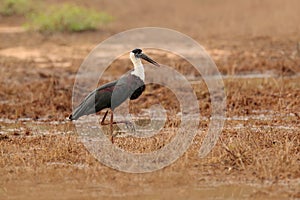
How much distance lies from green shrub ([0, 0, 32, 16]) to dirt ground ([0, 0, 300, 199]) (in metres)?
0.50

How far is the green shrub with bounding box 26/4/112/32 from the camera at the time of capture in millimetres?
20422

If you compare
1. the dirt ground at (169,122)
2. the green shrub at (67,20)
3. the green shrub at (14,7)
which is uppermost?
the green shrub at (14,7)

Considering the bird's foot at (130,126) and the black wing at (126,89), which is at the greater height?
the black wing at (126,89)

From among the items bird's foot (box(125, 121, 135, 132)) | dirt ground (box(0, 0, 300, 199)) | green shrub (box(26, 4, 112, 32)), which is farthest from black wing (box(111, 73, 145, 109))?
green shrub (box(26, 4, 112, 32))

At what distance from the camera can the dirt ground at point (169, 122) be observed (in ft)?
23.9

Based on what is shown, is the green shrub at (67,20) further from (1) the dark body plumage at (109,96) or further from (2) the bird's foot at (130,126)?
(1) the dark body plumage at (109,96)

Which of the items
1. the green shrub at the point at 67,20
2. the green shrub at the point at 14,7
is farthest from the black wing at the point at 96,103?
the green shrub at the point at 14,7

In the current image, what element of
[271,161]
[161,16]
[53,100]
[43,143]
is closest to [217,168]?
[271,161]

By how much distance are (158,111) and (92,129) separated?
5.16ft

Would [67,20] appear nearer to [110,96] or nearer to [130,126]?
[130,126]

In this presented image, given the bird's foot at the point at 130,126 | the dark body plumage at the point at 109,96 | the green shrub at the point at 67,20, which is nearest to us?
the dark body plumage at the point at 109,96

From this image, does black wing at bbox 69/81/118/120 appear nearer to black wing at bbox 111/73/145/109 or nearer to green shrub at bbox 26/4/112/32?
black wing at bbox 111/73/145/109

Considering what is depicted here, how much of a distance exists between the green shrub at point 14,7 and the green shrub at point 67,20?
95.8 inches

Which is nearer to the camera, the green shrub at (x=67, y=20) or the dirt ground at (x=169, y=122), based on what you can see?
the dirt ground at (x=169, y=122)
